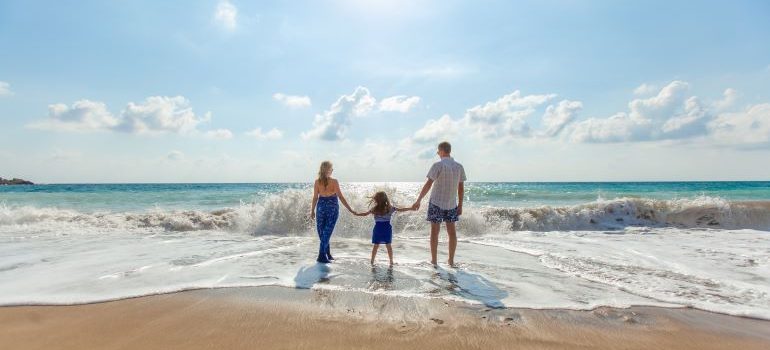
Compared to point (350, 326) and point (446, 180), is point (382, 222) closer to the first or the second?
point (446, 180)

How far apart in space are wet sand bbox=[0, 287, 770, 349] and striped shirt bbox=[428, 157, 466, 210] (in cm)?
239

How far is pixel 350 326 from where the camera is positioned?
3.64 meters

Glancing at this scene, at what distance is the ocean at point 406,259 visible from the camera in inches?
192

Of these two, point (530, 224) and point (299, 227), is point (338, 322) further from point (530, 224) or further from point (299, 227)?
point (530, 224)

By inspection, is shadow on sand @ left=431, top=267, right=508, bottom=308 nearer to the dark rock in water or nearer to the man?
the man

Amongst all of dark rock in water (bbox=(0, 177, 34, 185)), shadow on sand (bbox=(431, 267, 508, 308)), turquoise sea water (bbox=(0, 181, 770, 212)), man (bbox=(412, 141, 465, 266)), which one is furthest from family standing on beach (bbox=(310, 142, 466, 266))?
dark rock in water (bbox=(0, 177, 34, 185))

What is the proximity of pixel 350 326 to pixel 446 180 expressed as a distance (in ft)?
11.3

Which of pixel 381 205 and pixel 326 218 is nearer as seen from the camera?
pixel 381 205

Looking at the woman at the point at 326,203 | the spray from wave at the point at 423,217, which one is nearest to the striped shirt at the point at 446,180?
the woman at the point at 326,203

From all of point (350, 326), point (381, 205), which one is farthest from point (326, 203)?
point (350, 326)

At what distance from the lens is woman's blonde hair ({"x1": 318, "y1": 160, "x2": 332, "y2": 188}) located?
6801mm

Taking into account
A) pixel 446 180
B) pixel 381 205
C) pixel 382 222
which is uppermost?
pixel 446 180

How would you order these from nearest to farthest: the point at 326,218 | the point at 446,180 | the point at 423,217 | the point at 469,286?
the point at 469,286
the point at 446,180
the point at 326,218
the point at 423,217

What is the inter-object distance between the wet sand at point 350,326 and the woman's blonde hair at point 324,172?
2.60 meters
